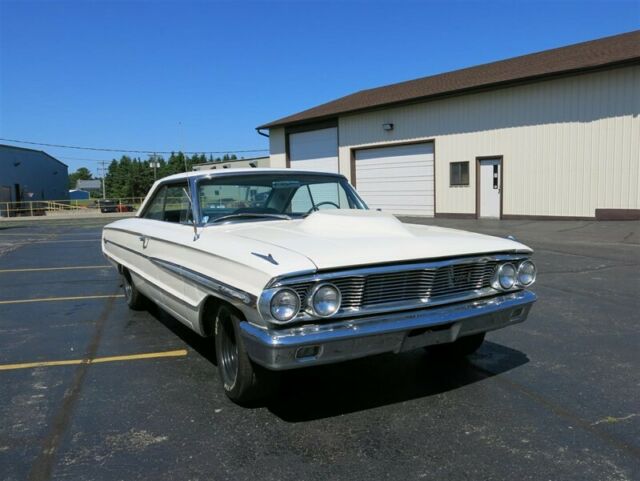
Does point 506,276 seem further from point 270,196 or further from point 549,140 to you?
point 549,140

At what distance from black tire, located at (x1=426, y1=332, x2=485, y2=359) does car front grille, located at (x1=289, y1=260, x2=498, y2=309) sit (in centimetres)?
81

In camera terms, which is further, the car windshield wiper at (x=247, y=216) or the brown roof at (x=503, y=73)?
the brown roof at (x=503, y=73)

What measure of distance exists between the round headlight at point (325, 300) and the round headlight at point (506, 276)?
4.16 ft

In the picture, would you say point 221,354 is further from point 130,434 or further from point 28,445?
point 28,445

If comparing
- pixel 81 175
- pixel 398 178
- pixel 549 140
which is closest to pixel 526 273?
pixel 549 140

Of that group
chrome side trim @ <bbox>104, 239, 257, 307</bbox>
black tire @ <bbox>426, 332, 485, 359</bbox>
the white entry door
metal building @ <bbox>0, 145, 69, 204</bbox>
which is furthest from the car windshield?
metal building @ <bbox>0, 145, 69, 204</bbox>

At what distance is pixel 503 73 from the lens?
1848 cm

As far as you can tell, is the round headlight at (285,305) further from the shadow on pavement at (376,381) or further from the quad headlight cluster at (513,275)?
the quad headlight cluster at (513,275)

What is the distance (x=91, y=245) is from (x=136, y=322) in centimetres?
955

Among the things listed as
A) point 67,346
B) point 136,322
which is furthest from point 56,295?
point 67,346

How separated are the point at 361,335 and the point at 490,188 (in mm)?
16437

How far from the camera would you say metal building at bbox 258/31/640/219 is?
594 inches

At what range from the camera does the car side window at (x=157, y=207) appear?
17.5ft

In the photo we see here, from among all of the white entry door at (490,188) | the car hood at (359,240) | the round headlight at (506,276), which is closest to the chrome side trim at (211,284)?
the car hood at (359,240)
